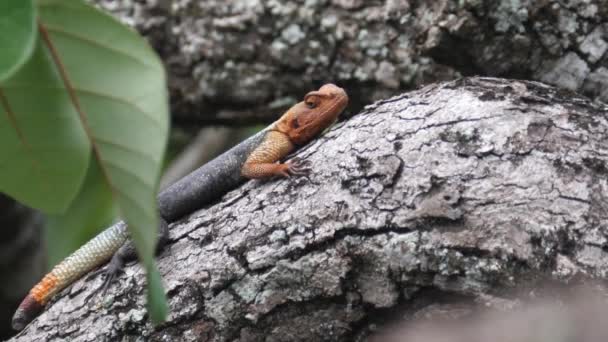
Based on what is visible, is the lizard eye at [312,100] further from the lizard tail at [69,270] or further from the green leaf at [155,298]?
the green leaf at [155,298]

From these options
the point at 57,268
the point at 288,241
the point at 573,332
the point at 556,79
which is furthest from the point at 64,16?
the point at 556,79

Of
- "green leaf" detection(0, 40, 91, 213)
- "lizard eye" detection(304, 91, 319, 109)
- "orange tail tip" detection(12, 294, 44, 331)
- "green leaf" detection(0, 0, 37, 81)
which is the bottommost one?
"orange tail tip" detection(12, 294, 44, 331)

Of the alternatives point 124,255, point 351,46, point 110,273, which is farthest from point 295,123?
point 110,273

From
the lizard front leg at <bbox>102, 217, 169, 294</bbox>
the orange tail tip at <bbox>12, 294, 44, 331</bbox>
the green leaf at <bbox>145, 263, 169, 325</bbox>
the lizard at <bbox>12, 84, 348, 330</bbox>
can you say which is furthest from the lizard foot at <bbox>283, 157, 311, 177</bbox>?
the green leaf at <bbox>145, 263, 169, 325</bbox>

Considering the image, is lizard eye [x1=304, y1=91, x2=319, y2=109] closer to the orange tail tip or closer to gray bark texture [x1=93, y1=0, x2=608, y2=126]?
gray bark texture [x1=93, y1=0, x2=608, y2=126]

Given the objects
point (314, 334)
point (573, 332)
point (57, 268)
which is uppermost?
point (573, 332)

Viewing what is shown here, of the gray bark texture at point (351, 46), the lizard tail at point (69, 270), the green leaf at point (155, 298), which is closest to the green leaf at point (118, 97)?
the green leaf at point (155, 298)

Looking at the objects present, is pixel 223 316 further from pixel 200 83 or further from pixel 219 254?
pixel 200 83
